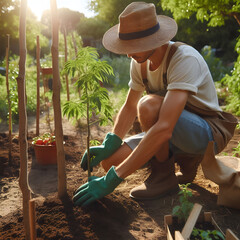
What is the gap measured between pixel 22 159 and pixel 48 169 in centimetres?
200

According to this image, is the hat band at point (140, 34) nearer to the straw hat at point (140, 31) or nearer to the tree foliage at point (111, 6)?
the straw hat at point (140, 31)

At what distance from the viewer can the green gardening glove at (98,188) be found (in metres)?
2.25

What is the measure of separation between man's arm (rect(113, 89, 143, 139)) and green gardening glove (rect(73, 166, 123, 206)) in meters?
0.66

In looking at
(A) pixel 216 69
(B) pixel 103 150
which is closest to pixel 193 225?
(B) pixel 103 150

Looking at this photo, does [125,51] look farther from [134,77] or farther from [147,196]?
[147,196]

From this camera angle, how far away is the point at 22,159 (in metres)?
1.80

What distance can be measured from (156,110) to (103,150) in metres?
0.61

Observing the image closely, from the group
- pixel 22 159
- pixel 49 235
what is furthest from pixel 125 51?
pixel 49 235

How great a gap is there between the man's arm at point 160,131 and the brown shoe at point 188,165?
597mm

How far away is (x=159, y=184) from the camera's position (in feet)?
8.68

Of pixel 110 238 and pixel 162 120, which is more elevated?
pixel 162 120

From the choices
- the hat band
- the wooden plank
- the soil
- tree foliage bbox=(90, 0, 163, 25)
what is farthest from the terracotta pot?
tree foliage bbox=(90, 0, 163, 25)

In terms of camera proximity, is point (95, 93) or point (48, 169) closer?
point (95, 93)

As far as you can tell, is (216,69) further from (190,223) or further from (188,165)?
(190,223)
